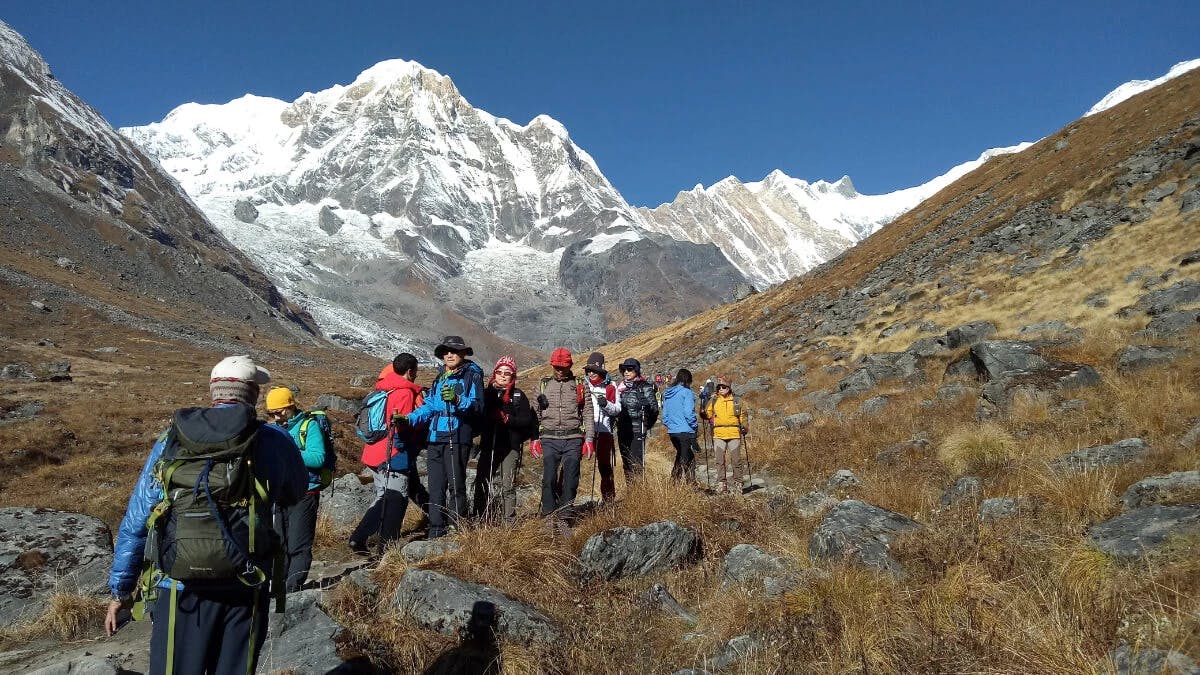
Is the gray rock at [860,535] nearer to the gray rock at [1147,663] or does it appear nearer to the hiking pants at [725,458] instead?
the gray rock at [1147,663]

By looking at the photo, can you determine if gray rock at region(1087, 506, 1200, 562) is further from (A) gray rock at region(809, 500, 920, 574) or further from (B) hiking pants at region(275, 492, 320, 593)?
(B) hiking pants at region(275, 492, 320, 593)

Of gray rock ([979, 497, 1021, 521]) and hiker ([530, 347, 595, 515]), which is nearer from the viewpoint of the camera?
gray rock ([979, 497, 1021, 521])

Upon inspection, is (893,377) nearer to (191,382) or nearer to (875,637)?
(875,637)

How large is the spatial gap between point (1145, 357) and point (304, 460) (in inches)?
458

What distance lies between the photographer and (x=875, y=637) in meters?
3.78

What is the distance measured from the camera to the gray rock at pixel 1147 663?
268 cm

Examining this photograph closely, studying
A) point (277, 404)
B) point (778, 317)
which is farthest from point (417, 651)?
point (778, 317)

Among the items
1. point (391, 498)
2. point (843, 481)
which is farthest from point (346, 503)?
point (843, 481)

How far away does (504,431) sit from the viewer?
797cm

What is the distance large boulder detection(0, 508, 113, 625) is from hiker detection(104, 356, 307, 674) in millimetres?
3841

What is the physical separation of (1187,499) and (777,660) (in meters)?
3.15

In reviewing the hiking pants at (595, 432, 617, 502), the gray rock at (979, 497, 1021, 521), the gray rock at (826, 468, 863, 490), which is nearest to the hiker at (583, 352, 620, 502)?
the hiking pants at (595, 432, 617, 502)

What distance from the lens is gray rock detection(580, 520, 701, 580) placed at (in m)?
5.81

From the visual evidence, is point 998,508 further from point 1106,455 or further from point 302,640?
point 302,640
